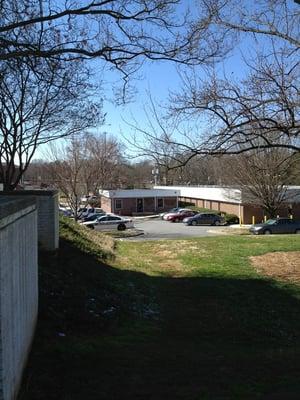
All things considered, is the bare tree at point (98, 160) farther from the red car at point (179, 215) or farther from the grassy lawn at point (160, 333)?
the grassy lawn at point (160, 333)

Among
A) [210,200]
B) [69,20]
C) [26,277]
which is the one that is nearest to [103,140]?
[210,200]

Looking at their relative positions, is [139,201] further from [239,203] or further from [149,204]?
[239,203]

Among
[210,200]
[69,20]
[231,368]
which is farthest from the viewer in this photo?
[210,200]

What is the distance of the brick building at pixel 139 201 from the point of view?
262 feet

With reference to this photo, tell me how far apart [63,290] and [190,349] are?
315 centimetres

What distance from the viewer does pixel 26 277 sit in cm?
692

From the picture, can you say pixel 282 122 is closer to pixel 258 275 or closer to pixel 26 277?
pixel 258 275

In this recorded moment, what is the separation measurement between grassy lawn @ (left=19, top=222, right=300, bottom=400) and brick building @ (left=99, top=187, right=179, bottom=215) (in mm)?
61197

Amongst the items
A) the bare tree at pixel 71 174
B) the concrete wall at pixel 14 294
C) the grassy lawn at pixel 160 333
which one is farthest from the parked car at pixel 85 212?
the concrete wall at pixel 14 294

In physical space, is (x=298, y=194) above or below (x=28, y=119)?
below

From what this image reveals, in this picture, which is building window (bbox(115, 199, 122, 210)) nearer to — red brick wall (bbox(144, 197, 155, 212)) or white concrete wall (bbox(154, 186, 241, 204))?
red brick wall (bbox(144, 197, 155, 212))

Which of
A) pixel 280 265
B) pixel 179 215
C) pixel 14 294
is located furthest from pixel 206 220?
pixel 14 294

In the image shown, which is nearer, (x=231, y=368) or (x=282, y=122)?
(x=231, y=368)

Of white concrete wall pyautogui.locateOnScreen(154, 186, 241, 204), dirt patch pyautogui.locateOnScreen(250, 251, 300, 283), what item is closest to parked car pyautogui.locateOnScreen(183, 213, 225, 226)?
white concrete wall pyautogui.locateOnScreen(154, 186, 241, 204)
